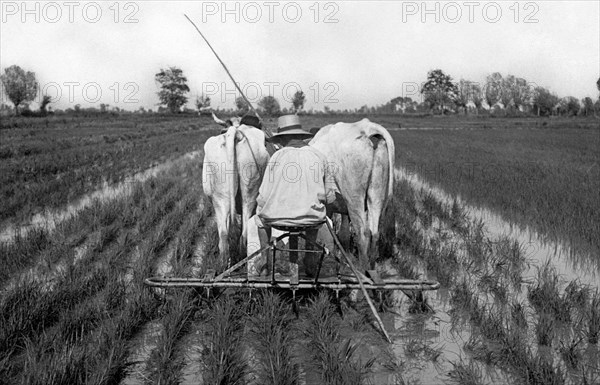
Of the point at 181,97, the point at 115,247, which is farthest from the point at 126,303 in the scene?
the point at 181,97

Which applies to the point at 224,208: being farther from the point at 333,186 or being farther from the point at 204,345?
the point at 204,345

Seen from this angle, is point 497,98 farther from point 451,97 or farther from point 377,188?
point 377,188

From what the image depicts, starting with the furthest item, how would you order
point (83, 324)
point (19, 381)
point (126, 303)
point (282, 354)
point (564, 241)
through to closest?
point (564, 241) < point (126, 303) < point (83, 324) < point (282, 354) < point (19, 381)

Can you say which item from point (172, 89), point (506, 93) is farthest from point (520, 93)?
point (172, 89)

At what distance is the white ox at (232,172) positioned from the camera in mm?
4434

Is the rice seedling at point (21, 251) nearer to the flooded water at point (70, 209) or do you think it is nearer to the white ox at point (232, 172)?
the flooded water at point (70, 209)

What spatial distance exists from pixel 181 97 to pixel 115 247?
69164 millimetres

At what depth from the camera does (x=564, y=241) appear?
18.0 ft

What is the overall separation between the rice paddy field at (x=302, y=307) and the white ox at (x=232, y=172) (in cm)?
52

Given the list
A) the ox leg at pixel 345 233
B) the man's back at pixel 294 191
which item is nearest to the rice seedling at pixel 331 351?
the man's back at pixel 294 191

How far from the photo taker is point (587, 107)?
66.8 meters

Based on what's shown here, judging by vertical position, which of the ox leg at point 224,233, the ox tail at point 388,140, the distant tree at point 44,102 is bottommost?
the ox leg at point 224,233

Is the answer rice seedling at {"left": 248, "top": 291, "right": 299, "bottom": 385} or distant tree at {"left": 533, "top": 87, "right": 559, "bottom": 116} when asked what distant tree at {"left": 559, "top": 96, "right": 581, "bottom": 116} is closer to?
distant tree at {"left": 533, "top": 87, "right": 559, "bottom": 116}

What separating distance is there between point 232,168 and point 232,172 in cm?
4
